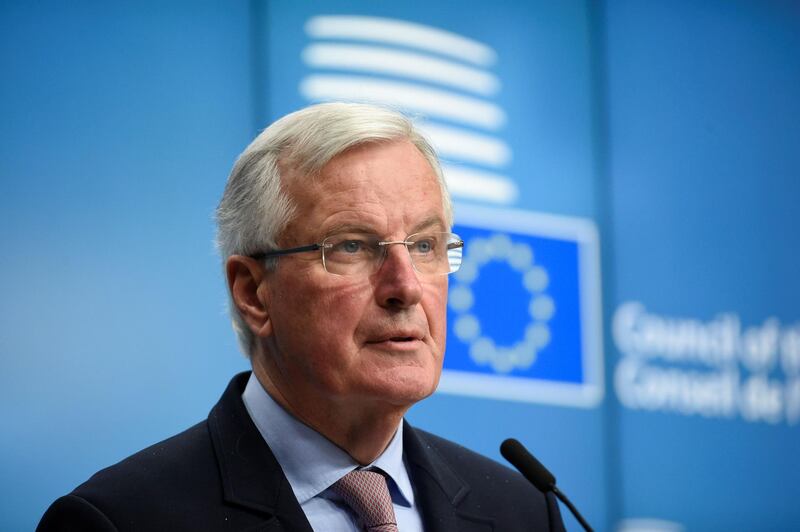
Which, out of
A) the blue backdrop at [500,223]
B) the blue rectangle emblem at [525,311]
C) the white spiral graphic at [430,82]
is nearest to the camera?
the blue backdrop at [500,223]

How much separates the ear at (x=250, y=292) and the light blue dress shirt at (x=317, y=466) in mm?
121

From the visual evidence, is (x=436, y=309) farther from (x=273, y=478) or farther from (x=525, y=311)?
(x=525, y=311)

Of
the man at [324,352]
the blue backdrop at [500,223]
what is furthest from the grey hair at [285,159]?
the blue backdrop at [500,223]

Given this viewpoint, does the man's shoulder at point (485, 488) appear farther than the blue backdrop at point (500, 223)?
No

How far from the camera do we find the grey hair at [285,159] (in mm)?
2006

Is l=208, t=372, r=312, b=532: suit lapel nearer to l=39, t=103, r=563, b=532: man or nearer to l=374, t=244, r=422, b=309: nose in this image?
l=39, t=103, r=563, b=532: man

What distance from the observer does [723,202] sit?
402 cm

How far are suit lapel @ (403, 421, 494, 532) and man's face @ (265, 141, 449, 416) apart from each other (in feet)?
0.74

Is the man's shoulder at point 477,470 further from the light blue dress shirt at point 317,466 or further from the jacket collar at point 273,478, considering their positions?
the light blue dress shirt at point 317,466

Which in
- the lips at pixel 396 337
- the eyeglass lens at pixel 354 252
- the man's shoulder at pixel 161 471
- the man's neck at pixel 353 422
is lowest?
the man's shoulder at pixel 161 471

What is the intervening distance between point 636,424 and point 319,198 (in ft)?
6.63

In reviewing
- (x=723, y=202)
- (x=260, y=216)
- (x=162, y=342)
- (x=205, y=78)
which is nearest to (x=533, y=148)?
(x=723, y=202)

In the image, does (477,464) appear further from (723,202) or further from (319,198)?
(723,202)

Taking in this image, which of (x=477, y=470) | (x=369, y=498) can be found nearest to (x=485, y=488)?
(x=477, y=470)
